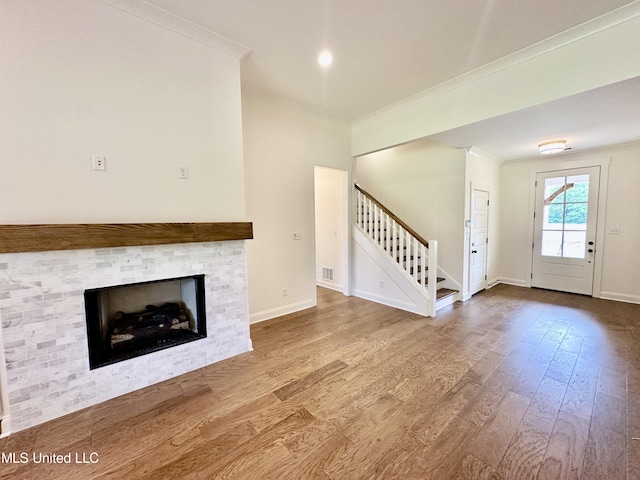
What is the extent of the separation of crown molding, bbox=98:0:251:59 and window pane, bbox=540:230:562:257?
5905mm

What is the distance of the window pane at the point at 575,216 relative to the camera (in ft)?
15.3

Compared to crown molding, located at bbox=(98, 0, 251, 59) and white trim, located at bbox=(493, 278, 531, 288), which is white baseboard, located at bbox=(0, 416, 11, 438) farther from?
white trim, located at bbox=(493, 278, 531, 288)

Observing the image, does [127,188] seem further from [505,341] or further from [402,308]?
[505,341]

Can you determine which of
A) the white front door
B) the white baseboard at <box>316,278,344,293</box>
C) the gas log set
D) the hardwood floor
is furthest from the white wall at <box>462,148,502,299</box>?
the gas log set

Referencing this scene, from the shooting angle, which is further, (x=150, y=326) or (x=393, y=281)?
(x=393, y=281)

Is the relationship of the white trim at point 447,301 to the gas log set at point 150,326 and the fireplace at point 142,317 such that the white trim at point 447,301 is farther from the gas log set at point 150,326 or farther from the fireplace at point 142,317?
the gas log set at point 150,326

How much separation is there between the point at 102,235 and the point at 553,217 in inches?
266

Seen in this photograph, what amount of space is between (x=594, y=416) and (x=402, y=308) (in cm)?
233

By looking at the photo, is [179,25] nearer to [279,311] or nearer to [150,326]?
[150,326]

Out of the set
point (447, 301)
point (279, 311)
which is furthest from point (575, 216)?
point (279, 311)

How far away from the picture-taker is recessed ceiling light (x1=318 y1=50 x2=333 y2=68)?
2551 mm

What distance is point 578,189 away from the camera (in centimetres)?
470

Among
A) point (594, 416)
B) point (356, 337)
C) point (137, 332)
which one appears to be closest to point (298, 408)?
point (356, 337)

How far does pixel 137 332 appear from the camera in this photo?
2404 millimetres
